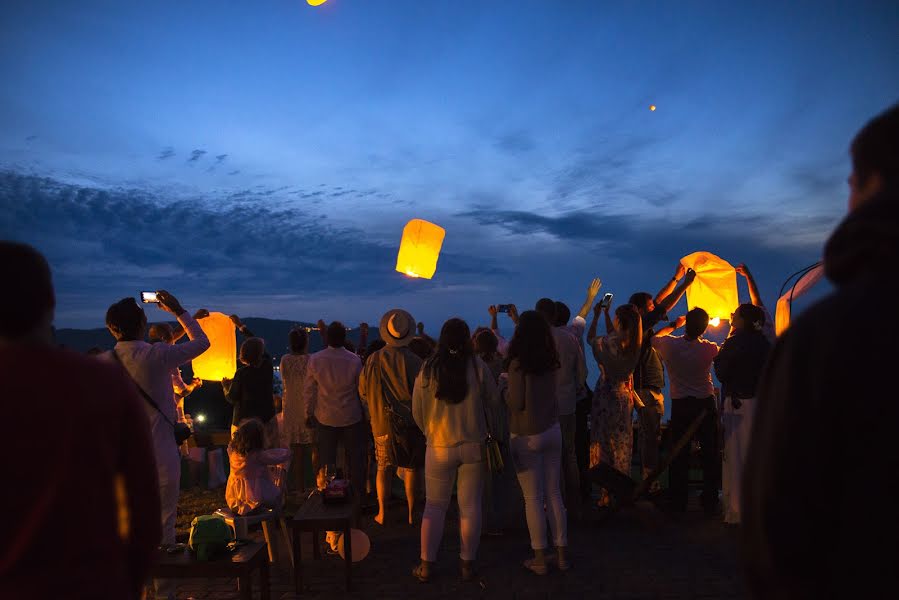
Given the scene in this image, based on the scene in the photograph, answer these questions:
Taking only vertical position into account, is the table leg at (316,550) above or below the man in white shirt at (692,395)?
below

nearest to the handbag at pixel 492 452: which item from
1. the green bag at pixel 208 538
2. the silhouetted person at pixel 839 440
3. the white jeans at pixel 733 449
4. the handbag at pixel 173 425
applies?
the green bag at pixel 208 538

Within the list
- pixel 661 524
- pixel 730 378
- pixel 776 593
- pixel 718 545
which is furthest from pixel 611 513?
pixel 776 593

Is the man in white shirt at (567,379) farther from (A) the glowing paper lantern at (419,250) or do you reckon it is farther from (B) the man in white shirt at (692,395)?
(A) the glowing paper lantern at (419,250)

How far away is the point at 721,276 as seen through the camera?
6.86 metres

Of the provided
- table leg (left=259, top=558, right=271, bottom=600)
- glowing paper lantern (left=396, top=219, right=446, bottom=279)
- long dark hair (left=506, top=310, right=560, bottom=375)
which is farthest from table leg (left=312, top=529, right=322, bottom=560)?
glowing paper lantern (left=396, top=219, right=446, bottom=279)

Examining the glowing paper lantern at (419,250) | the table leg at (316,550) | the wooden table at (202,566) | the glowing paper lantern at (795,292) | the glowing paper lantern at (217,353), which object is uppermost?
the glowing paper lantern at (419,250)

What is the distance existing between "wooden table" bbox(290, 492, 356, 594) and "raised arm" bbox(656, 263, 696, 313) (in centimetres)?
393

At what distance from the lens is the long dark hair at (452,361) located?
16.1ft

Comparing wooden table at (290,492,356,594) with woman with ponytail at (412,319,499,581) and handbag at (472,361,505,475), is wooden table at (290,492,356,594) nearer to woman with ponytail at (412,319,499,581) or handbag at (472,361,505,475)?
woman with ponytail at (412,319,499,581)

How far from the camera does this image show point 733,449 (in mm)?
6289

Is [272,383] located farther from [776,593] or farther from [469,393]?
[776,593]

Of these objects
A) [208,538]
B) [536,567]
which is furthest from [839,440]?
[536,567]

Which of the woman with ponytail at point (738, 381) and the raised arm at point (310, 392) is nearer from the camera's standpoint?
the woman with ponytail at point (738, 381)

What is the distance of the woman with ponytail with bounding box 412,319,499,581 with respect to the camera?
4.92m
